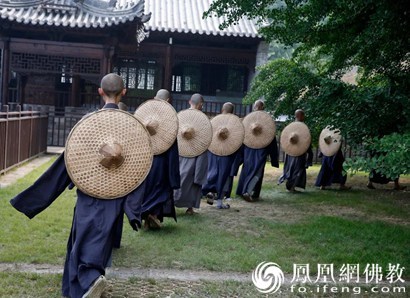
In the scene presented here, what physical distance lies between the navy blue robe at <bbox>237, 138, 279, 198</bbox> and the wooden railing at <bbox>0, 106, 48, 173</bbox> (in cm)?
479

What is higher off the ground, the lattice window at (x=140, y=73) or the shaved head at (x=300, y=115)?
the lattice window at (x=140, y=73)

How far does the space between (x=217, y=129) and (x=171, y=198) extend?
8.38 ft

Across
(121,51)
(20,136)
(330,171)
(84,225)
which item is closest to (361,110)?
(84,225)

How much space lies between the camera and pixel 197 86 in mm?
20672

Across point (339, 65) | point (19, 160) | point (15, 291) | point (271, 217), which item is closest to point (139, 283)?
point (15, 291)

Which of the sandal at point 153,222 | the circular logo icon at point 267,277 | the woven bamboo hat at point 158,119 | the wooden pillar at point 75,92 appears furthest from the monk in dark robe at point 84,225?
the wooden pillar at point 75,92

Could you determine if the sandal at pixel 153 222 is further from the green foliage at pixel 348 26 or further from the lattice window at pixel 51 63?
the lattice window at pixel 51 63

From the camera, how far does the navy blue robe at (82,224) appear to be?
4.64 metres

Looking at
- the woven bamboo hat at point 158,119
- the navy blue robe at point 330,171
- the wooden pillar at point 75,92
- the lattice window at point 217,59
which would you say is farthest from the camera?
the lattice window at point 217,59

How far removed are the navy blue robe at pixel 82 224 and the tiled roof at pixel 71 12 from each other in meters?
10.9

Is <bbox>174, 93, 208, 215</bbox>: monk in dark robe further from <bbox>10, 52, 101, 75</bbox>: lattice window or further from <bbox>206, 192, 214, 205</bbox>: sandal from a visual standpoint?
<bbox>10, 52, 101, 75</bbox>: lattice window

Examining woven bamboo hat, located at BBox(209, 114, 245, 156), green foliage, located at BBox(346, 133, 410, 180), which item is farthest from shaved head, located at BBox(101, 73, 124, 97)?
woven bamboo hat, located at BBox(209, 114, 245, 156)

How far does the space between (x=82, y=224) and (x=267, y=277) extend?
6.95ft

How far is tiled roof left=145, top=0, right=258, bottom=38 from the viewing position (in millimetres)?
18391
